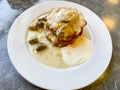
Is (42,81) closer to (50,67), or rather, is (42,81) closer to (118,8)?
(50,67)

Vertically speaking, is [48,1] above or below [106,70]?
above

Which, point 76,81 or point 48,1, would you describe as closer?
point 76,81

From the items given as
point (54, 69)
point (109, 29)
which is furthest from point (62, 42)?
point (109, 29)

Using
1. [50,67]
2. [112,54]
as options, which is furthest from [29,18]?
[112,54]

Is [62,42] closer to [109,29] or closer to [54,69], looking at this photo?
[54,69]
